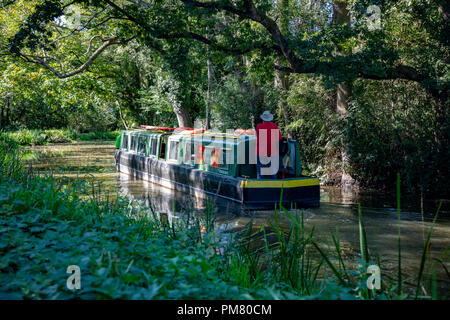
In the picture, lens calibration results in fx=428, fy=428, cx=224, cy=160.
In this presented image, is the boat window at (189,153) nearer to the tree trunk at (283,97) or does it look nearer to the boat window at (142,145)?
the boat window at (142,145)

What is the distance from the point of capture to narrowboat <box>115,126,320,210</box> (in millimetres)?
9297

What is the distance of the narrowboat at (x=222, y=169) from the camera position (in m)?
9.30

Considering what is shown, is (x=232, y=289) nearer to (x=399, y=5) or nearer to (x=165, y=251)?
(x=165, y=251)

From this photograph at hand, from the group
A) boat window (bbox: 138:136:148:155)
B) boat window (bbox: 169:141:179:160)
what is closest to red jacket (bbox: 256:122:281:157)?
boat window (bbox: 169:141:179:160)

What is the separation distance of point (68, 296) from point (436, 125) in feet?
36.6

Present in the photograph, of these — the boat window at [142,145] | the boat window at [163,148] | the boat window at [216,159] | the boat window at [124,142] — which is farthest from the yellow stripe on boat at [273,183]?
the boat window at [124,142]

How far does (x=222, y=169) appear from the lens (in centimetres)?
1040

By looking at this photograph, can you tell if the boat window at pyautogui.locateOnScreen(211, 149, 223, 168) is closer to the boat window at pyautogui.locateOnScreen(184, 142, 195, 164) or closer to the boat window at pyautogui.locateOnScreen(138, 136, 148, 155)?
the boat window at pyautogui.locateOnScreen(184, 142, 195, 164)

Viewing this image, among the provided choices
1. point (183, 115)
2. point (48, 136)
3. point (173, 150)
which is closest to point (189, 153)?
point (173, 150)

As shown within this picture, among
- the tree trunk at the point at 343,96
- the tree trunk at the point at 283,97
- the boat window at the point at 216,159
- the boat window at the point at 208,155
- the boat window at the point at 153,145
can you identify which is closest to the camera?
the boat window at the point at 216,159

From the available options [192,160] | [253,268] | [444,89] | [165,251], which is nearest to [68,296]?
[165,251]

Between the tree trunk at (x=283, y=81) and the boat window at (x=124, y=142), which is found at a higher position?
the tree trunk at (x=283, y=81)

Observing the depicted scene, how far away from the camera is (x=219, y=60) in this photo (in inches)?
509

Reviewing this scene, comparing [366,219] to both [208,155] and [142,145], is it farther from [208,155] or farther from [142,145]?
[142,145]
